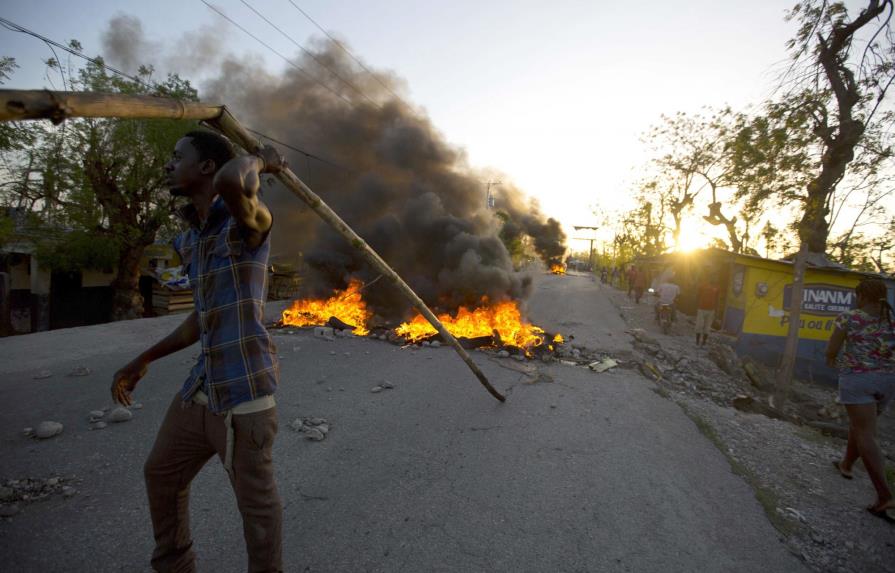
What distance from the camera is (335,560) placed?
2.40m

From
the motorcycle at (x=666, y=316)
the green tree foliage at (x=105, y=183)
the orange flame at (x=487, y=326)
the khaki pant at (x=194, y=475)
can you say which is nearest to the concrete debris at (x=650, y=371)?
the orange flame at (x=487, y=326)

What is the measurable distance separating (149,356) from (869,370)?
17.5ft

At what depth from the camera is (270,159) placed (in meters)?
1.85

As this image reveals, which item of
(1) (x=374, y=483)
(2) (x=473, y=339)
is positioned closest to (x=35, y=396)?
(1) (x=374, y=483)

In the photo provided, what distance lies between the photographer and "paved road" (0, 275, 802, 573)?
249 centimetres

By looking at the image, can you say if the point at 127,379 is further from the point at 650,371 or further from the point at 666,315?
the point at 666,315

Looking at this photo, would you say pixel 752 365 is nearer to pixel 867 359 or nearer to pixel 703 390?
pixel 703 390

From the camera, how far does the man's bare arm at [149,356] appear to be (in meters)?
2.09

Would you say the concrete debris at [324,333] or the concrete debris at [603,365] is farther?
the concrete debris at [324,333]

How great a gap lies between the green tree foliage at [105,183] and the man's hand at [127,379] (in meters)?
12.4

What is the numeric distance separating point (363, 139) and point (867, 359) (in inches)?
543

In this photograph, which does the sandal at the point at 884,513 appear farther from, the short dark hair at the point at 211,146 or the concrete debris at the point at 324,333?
the concrete debris at the point at 324,333

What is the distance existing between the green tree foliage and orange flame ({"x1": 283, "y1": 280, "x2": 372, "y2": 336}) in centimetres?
594

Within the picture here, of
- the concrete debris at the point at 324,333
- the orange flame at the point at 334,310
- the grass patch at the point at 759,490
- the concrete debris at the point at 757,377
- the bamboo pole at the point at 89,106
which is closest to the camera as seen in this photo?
the bamboo pole at the point at 89,106
